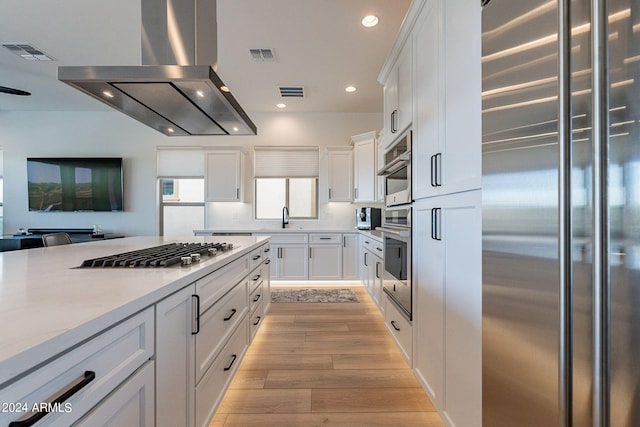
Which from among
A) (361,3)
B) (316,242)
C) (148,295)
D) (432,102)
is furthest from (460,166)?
(316,242)

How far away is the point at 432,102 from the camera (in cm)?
155

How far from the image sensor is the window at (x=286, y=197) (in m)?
5.09

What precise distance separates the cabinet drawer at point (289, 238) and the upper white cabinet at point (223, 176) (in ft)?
3.30

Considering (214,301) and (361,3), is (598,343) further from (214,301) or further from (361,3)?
(361,3)

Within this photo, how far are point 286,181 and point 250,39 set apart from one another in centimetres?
248

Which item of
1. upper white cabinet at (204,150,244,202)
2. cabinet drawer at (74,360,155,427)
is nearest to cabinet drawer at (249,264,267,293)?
cabinet drawer at (74,360,155,427)

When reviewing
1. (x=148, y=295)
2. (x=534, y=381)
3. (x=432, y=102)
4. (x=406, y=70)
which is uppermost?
(x=406, y=70)

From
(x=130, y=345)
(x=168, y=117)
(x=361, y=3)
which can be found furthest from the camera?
(x=361, y=3)

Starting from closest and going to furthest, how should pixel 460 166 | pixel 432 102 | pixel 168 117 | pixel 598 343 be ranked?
pixel 598 343, pixel 460 166, pixel 432 102, pixel 168 117

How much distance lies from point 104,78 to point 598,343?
82.5 inches

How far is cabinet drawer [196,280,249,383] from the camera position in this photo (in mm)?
1189

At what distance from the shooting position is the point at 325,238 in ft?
14.6

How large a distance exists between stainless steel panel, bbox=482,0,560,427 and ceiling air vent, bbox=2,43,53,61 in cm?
461

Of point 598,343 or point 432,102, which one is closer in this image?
point 598,343
